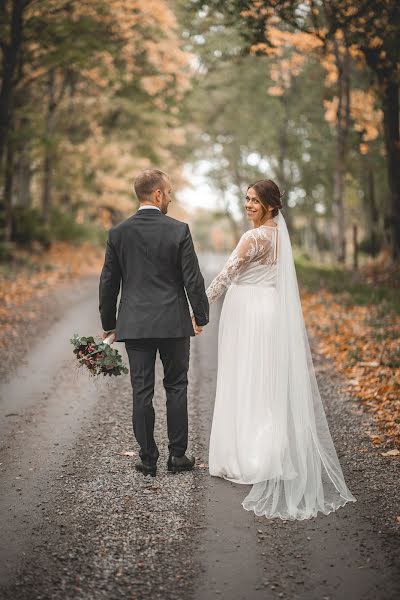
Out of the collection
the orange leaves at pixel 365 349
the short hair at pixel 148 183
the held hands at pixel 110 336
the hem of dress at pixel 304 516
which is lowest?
the hem of dress at pixel 304 516

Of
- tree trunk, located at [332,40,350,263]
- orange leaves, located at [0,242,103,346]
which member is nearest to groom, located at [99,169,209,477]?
orange leaves, located at [0,242,103,346]

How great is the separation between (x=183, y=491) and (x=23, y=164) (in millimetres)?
21467

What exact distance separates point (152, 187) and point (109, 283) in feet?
2.68

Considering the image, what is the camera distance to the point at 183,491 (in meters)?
4.38

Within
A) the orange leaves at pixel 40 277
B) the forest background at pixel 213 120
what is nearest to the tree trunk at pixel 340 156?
the forest background at pixel 213 120

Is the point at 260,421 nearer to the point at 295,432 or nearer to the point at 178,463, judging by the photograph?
the point at 295,432

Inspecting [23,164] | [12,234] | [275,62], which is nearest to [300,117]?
[275,62]

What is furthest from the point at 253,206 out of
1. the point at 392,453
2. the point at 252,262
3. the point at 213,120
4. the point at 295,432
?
the point at 213,120

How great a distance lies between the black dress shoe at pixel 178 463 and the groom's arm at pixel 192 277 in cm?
123

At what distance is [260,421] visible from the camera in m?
4.68

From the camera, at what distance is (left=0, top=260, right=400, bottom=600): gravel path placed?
Answer: 316 centimetres

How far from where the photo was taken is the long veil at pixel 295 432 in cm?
422

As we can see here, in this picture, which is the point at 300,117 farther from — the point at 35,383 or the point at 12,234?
the point at 35,383

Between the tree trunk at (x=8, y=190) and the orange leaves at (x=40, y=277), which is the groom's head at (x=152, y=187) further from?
the tree trunk at (x=8, y=190)
